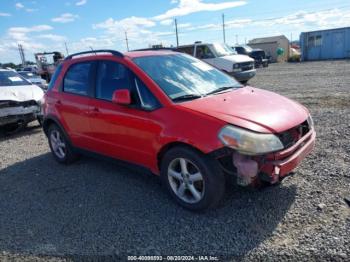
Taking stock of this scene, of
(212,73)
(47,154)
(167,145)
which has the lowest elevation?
(47,154)

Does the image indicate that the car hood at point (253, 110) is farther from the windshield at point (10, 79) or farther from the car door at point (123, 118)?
the windshield at point (10, 79)

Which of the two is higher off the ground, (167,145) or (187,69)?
(187,69)

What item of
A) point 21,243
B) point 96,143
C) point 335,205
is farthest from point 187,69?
point 21,243

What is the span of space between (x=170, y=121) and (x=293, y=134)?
134 centimetres

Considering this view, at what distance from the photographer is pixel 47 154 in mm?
6441

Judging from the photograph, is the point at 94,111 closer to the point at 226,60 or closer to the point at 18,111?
the point at 18,111

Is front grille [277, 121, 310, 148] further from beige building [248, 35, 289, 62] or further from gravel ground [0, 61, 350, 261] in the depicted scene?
beige building [248, 35, 289, 62]

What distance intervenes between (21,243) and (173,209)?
64.8 inches

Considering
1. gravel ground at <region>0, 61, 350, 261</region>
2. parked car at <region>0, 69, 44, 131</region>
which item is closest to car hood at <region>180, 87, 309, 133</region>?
gravel ground at <region>0, 61, 350, 261</region>

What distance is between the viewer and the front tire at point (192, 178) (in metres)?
3.31

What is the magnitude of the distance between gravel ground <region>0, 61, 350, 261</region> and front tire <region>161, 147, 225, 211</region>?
0.56 feet

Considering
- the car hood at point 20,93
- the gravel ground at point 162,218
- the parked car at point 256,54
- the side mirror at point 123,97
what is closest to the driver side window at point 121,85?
the side mirror at point 123,97

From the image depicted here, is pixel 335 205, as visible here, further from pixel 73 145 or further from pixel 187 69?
pixel 73 145

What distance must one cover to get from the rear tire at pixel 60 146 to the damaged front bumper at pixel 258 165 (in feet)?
10.1
